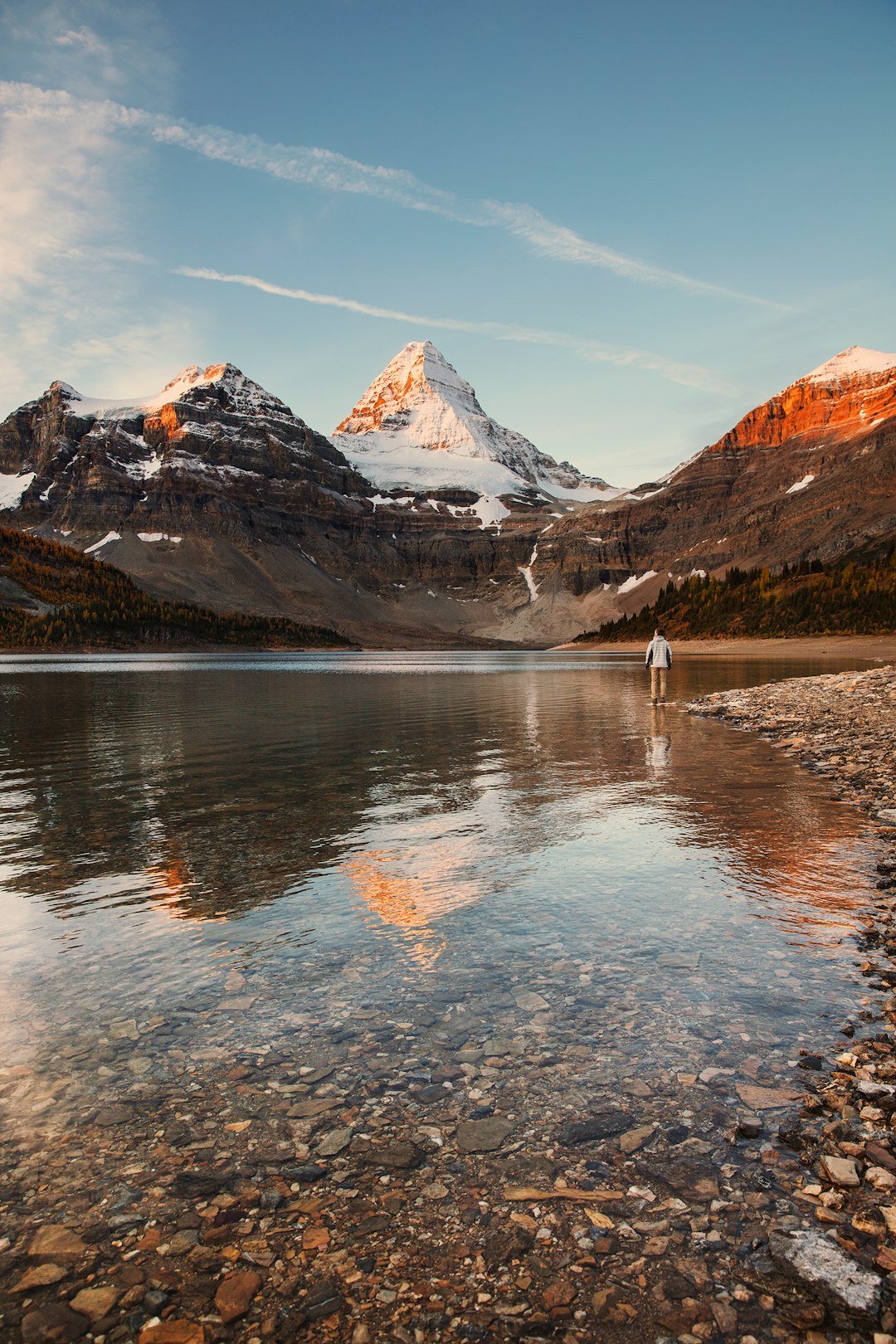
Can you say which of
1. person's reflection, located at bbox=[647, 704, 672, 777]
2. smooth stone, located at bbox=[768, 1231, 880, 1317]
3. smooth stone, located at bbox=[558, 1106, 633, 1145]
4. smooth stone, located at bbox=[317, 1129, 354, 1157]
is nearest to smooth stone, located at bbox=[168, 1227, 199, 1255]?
smooth stone, located at bbox=[317, 1129, 354, 1157]

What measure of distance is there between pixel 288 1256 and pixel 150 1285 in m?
0.77

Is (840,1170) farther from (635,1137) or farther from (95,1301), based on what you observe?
(95,1301)

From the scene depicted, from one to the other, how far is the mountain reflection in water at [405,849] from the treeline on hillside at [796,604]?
122m

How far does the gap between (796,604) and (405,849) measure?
515 ft

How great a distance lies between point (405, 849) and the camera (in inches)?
567

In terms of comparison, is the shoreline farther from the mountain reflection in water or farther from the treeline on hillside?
the treeline on hillside

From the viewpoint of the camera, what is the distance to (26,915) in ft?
36.4

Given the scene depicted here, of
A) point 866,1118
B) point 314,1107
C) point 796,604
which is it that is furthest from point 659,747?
point 796,604

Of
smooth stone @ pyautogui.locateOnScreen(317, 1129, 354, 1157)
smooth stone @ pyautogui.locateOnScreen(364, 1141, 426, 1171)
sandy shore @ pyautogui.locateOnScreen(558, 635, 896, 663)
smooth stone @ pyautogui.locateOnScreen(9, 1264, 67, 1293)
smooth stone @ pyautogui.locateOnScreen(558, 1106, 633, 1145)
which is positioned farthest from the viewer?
sandy shore @ pyautogui.locateOnScreen(558, 635, 896, 663)

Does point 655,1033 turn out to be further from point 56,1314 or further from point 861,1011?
point 56,1314

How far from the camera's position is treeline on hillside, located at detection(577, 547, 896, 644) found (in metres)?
136

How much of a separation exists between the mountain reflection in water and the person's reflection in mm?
93

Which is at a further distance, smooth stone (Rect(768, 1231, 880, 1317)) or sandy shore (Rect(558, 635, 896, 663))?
sandy shore (Rect(558, 635, 896, 663))

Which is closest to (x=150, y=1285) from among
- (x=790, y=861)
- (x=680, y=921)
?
(x=680, y=921)
